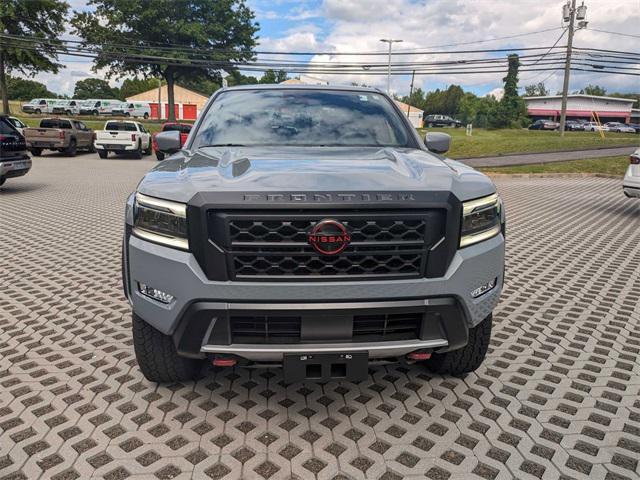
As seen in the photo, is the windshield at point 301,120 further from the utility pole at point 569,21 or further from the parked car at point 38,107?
the parked car at point 38,107

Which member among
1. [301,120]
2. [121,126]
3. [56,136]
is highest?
[121,126]

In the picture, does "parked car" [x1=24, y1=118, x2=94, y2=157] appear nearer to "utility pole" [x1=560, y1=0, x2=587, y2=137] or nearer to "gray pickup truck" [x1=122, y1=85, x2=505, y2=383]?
"gray pickup truck" [x1=122, y1=85, x2=505, y2=383]

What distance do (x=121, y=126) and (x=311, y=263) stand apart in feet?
79.2

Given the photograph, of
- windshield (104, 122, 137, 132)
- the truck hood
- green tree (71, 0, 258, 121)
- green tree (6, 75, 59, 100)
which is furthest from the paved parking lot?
green tree (6, 75, 59, 100)

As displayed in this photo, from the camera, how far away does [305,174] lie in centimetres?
261

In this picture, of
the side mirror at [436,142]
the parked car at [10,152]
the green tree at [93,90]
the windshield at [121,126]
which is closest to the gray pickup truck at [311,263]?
the side mirror at [436,142]

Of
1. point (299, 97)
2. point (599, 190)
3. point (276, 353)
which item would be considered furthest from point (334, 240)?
point (599, 190)

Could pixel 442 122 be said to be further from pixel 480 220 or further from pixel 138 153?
pixel 480 220

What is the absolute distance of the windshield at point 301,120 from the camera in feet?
12.4

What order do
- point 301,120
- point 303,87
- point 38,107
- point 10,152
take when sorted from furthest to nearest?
point 38,107 → point 10,152 → point 303,87 → point 301,120

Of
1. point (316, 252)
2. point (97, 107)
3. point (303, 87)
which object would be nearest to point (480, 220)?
point (316, 252)

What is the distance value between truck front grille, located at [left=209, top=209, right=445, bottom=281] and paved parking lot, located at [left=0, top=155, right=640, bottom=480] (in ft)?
3.00

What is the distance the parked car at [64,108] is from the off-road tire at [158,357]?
6655cm

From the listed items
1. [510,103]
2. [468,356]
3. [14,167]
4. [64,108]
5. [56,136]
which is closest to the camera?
[468,356]
